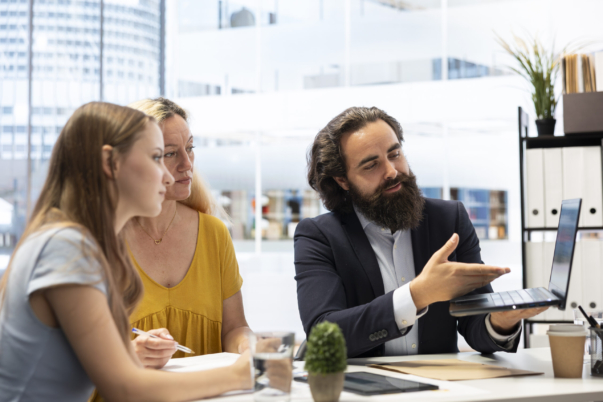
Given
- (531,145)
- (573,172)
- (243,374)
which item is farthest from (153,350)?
(531,145)

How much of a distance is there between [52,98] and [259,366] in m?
3.29

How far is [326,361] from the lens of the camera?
1.15 m

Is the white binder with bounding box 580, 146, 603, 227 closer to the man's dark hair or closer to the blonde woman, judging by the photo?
the man's dark hair

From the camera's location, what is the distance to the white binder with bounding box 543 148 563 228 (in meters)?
3.13

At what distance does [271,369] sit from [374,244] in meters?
1.03

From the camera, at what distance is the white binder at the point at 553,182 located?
313 centimetres

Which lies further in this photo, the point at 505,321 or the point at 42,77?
the point at 42,77

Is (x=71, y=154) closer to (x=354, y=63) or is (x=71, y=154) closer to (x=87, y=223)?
(x=87, y=223)

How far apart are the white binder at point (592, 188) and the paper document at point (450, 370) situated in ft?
6.06

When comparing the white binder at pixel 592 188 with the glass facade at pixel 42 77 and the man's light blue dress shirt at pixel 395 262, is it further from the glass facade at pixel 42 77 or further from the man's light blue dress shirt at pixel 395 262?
the glass facade at pixel 42 77

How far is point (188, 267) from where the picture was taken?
6.69ft

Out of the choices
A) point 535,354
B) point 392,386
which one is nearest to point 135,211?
point 392,386

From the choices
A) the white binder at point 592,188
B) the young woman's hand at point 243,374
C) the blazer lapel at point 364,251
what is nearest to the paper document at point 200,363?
the young woman's hand at point 243,374

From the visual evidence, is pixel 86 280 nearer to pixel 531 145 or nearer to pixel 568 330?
pixel 568 330
